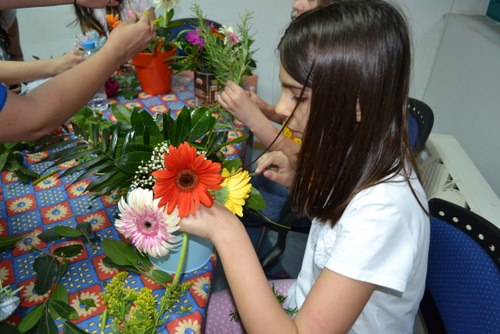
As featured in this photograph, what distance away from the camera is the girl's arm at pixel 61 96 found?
624mm

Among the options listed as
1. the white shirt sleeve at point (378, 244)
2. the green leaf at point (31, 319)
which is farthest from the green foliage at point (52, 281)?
the white shirt sleeve at point (378, 244)

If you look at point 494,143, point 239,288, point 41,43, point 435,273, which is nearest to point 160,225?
point 239,288

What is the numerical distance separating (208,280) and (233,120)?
2.19ft

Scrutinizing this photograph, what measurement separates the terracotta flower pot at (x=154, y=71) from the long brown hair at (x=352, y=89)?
0.70 meters

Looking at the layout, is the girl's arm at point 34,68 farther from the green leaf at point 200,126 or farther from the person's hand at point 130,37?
the green leaf at point 200,126

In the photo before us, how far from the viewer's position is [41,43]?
8.03ft

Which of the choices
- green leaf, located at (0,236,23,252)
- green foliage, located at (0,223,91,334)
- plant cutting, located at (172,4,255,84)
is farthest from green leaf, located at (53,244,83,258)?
plant cutting, located at (172,4,255,84)

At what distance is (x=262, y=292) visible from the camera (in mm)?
594

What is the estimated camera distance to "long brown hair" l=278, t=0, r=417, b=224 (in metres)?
0.62

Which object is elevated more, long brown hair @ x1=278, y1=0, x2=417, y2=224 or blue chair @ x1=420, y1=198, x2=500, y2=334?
long brown hair @ x1=278, y1=0, x2=417, y2=224

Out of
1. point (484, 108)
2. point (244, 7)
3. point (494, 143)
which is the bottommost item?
point (494, 143)

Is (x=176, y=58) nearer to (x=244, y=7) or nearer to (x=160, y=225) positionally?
(x=160, y=225)

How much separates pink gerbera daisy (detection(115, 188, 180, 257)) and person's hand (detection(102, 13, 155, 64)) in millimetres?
406

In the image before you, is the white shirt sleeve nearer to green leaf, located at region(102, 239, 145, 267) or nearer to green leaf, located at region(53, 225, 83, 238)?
green leaf, located at region(102, 239, 145, 267)
